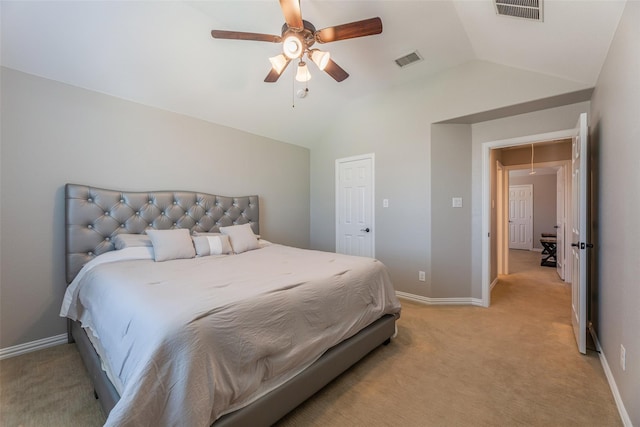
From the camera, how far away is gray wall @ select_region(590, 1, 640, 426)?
137cm

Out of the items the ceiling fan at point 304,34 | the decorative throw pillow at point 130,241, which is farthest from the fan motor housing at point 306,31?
the decorative throw pillow at point 130,241

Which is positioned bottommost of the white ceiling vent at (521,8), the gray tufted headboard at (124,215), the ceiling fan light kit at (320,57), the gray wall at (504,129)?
the gray tufted headboard at (124,215)

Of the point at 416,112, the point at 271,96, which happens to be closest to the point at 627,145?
the point at 416,112

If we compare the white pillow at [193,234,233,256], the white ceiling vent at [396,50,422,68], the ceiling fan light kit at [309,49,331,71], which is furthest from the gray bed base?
the white ceiling vent at [396,50,422,68]

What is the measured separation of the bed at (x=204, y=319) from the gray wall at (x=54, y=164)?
7.3 inches

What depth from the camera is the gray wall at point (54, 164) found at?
2.19 m

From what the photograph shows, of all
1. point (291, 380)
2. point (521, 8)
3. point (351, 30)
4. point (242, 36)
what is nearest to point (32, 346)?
point (291, 380)

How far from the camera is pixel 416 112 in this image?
3.46 metres

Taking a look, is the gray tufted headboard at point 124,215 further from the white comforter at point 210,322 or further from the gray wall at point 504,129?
the gray wall at point 504,129

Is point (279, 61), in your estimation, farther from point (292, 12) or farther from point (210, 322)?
point (210, 322)

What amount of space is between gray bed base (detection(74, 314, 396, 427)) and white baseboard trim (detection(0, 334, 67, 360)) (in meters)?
0.33

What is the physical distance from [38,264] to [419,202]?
13.2 feet

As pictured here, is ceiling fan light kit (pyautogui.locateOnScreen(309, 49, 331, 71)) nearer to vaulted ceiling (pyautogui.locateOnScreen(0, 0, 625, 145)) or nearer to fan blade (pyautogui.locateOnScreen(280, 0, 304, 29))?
fan blade (pyautogui.locateOnScreen(280, 0, 304, 29))

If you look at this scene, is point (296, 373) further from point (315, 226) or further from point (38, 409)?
point (315, 226)
